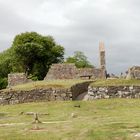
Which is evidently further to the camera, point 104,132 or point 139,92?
point 139,92

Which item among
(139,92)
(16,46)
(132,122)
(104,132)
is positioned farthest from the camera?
(16,46)

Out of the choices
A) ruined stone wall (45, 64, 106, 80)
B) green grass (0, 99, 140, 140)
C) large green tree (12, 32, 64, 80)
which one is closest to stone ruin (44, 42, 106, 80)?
ruined stone wall (45, 64, 106, 80)

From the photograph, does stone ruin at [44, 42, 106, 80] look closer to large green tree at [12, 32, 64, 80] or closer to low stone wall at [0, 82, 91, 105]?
low stone wall at [0, 82, 91, 105]

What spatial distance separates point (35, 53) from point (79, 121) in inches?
2174

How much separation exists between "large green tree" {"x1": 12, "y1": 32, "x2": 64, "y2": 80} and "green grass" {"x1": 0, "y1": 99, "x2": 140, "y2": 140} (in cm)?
4522

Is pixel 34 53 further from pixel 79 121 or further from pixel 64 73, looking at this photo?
pixel 79 121

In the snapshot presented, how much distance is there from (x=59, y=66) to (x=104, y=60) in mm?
9703

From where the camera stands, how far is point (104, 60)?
5941 centimetres

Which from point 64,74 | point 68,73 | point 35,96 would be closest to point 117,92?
point 35,96

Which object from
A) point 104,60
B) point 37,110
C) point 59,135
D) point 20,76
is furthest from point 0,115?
point 104,60

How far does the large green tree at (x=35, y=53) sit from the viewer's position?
73.2 m

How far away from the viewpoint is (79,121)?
19.9 meters

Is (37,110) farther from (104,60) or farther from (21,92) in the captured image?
(104,60)

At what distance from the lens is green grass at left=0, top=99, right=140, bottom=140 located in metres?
16.3
